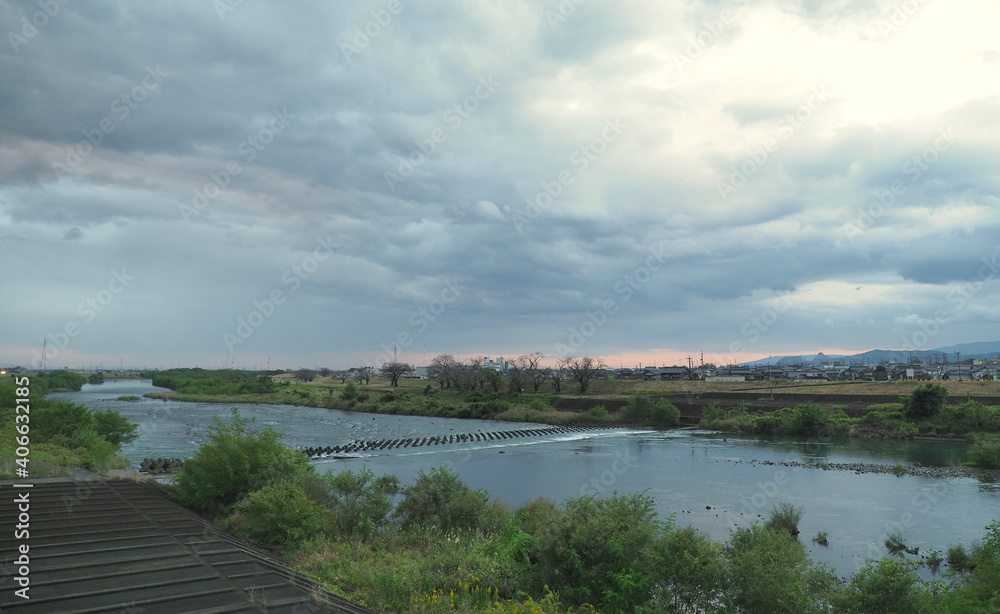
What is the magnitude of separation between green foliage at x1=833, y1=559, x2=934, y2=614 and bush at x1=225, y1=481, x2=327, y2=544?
1298cm

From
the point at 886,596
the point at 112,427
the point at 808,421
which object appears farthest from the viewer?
the point at 808,421

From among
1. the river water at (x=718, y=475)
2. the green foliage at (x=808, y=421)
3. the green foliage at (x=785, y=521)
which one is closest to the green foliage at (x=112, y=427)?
the river water at (x=718, y=475)

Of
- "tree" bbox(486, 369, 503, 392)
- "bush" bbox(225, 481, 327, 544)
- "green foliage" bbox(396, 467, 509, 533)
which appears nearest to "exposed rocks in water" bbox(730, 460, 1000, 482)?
"green foliage" bbox(396, 467, 509, 533)

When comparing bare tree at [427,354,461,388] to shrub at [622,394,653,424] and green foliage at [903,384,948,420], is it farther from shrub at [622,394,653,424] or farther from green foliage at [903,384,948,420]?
green foliage at [903,384,948,420]

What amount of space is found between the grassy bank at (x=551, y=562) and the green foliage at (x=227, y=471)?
0.07 metres

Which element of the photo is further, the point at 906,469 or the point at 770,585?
the point at 906,469

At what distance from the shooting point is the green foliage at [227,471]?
1844 centimetres

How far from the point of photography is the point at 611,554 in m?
12.2

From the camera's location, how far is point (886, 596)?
32.4ft

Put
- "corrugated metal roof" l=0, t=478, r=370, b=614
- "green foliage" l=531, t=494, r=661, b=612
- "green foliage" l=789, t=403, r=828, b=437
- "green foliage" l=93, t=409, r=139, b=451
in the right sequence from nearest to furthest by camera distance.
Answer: "corrugated metal roof" l=0, t=478, r=370, b=614 < "green foliage" l=531, t=494, r=661, b=612 < "green foliage" l=93, t=409, r=139, b=451 < "green foliage" l=789, t=403, r=828, b=437

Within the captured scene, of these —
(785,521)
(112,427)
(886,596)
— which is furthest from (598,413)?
(886,596)

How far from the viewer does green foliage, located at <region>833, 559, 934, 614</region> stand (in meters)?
9.81

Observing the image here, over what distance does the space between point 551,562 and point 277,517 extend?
7841 millimetres

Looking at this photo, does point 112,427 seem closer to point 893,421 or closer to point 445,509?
point 445,509
